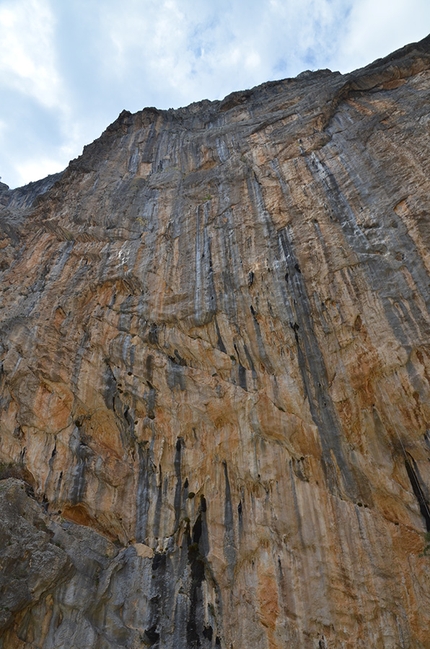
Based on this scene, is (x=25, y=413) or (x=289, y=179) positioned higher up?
(x=289, y=179)

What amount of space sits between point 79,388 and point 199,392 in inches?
209

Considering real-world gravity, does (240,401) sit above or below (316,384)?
below

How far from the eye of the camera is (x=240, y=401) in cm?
1420

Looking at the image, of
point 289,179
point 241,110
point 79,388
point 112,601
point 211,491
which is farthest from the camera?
point 241,110

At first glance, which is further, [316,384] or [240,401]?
[240,401]

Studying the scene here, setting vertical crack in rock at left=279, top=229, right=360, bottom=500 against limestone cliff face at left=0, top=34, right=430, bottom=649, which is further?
vertical crack in rock at left=279, top=229, right=360, bottom=500

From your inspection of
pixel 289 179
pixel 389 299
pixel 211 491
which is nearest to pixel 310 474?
pixel 211 491

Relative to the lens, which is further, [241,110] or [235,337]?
[241,110]

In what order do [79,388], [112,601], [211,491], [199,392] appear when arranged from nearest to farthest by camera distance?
[112,601] < [211,491] < [199,392] < [79,388]

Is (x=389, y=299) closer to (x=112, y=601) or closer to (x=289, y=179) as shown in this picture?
(x=289, y=179)

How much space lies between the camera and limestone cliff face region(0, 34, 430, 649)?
37.3 ft

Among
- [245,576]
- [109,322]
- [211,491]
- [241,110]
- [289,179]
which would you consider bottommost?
[245,576]

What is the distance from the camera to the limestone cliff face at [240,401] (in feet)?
37.3

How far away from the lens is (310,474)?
12.5 meters
